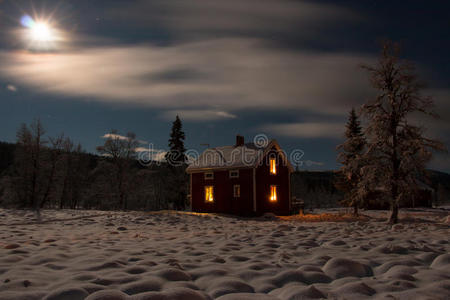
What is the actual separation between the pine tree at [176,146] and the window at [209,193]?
663 inches

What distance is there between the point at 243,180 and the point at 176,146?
807 inches

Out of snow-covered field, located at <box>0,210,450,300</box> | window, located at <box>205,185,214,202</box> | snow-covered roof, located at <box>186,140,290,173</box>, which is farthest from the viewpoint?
window, located at <box>205,185,214,202</box>

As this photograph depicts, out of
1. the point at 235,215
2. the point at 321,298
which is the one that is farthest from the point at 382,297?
the point at 235,215

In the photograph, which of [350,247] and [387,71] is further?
[387,71]

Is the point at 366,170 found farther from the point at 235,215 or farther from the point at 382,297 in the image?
the point at 382,297

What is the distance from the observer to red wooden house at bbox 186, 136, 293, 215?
81.8 ft

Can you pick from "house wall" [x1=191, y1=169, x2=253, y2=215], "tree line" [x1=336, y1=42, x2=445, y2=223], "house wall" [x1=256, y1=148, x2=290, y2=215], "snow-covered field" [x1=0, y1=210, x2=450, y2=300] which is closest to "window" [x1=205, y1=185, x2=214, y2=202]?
"house wall" [x1=191, y1=169, x2=253, y2=215]

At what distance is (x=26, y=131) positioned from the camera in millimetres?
32312

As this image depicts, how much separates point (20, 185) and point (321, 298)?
3791 cm

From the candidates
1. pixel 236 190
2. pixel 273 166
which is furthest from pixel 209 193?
pixel 273 166

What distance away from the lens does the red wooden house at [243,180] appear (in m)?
24.9

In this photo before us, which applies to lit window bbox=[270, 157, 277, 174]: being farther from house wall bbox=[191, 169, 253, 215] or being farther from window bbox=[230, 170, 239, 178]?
window bbox=[230, 170, 239, 178]

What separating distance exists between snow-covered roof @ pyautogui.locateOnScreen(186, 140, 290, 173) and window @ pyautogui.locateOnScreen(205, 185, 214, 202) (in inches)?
64.3

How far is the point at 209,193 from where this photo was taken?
27.0 meters
